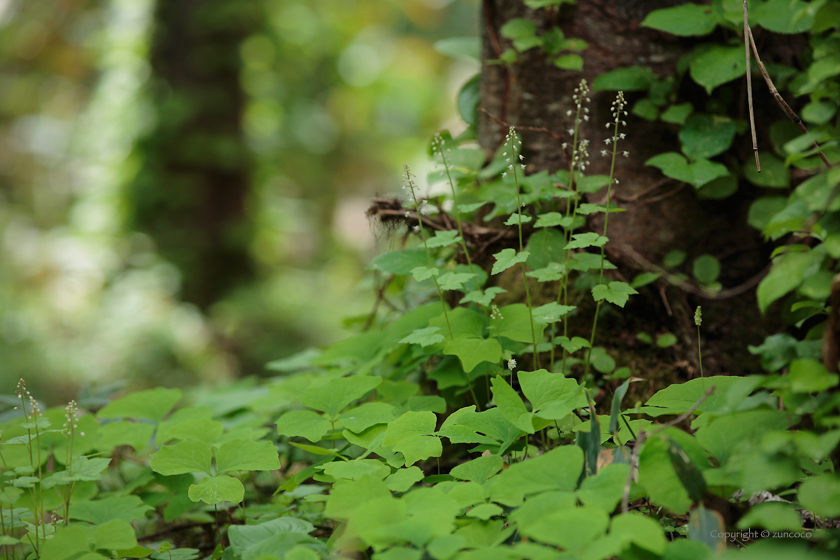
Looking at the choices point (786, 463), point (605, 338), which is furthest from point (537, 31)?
point (786, 463)

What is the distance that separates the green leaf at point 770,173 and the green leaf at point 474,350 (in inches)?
40.2

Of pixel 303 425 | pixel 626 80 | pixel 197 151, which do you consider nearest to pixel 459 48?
pixel 626 80

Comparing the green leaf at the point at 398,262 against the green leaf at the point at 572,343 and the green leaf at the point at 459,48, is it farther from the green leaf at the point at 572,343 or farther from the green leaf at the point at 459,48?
the green leaf at the point at 459,48

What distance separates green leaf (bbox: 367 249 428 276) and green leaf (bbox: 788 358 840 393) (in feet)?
3.31

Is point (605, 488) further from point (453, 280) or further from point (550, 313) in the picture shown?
point (453, 280)

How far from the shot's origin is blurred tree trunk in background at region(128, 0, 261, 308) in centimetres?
580

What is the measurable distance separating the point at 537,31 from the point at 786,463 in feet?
5.16

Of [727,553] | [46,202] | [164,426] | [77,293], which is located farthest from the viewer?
[46,202]

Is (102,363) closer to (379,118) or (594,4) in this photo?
(594,4)

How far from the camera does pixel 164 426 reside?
1604mm

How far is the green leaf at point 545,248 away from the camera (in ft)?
5.20

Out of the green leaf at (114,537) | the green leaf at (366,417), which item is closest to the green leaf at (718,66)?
the green leaf at (366,417)

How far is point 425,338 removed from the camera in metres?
1.38

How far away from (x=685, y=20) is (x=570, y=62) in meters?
0.35
